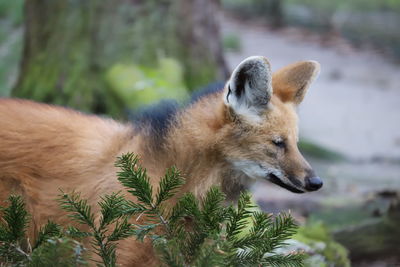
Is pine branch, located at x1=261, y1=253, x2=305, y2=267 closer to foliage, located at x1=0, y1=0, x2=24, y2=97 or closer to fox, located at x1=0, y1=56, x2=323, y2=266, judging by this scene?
fox, located at x1=0, y1=56, x2=323, y2=266

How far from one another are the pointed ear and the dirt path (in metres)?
7.18

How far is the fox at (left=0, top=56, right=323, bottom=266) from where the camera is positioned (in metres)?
3.78

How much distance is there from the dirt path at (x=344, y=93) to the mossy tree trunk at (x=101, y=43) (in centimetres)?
406

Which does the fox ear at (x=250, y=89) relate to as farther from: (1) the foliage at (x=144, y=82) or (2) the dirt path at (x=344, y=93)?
(2) the dirt path at (x=344, y=93)

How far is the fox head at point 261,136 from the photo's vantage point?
3734 mm

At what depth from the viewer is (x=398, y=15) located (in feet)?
61.3

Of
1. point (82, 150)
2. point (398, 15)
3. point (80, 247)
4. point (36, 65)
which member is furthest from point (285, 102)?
point (398, 15)

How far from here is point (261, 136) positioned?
3.82m

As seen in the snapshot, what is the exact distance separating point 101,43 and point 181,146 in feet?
14.8

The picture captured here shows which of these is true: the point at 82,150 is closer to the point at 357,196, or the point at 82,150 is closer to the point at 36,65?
the point at 36,65

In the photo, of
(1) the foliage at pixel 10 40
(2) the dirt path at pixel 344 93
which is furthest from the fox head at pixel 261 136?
(1) the foliage at pixel 10 40

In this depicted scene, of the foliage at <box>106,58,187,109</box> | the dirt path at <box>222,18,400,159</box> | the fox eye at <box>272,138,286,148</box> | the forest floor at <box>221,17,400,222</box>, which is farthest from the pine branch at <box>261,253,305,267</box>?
the dirt path at <box>222,18,400,159</box>

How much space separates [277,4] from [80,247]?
729 inches

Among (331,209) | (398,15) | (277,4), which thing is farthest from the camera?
(277,4)
